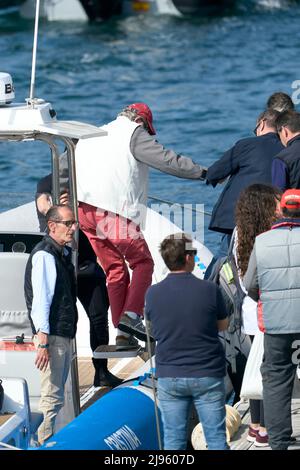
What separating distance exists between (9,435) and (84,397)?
1.53 m

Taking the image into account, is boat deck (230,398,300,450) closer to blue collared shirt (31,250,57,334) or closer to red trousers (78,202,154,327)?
red trousers (78,202,154,327)

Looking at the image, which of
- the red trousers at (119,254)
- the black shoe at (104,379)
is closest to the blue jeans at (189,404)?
the red trousers at (119,254)

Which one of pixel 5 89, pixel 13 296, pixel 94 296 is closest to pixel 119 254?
pixel 94 296

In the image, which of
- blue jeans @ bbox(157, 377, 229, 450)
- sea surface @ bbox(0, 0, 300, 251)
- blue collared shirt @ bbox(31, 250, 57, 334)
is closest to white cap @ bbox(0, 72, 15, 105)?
blue collared shirt @ bbox(31, 250, 57, 334)

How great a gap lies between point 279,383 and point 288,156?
159 cm

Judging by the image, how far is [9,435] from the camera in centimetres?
657

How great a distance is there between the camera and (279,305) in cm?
604

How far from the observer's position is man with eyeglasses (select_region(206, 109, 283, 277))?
24.7ft

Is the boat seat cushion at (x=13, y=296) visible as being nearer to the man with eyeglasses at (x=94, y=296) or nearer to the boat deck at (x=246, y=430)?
the man with eyeglasses at (x=94, y=296)

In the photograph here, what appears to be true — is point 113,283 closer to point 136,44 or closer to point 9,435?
point 9,435

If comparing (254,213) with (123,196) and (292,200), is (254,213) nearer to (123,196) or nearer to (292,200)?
(292,200)

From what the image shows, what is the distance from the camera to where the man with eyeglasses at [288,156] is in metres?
7.22

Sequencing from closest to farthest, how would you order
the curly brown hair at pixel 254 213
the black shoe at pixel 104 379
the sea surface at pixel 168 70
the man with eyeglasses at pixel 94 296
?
the curly brown hair at pixel 254 213 < the man with eyeglasses at pixel 94 296 < the black shoe at pixel 104 379 < the sea surface at pixel 168 70

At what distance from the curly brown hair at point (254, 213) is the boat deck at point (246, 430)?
96 centimetres
